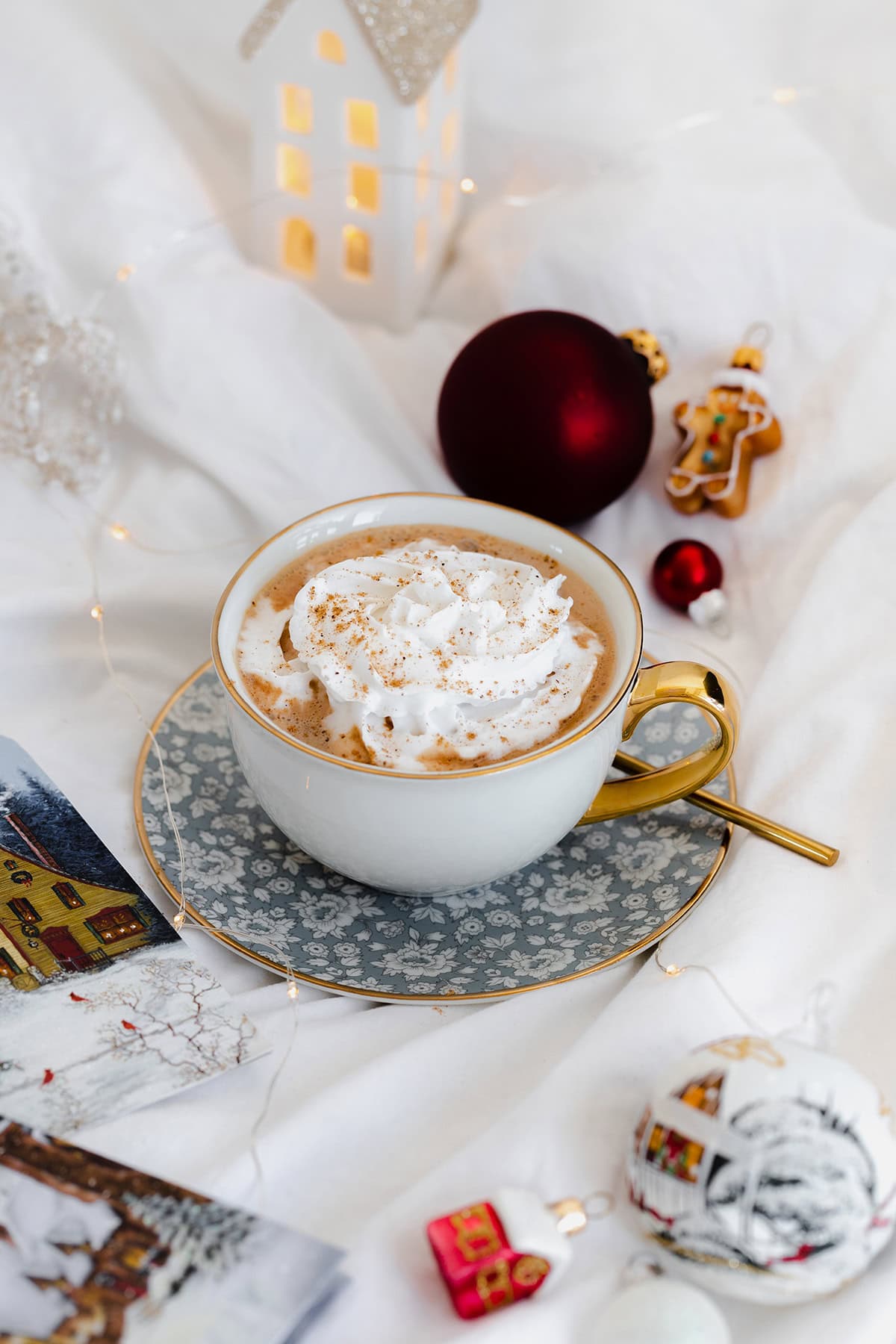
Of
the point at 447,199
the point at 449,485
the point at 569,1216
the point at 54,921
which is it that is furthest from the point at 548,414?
the point at 569,1216

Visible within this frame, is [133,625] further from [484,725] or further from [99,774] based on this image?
[484,725]

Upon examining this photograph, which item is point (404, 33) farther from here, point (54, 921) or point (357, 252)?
point (54, 921)

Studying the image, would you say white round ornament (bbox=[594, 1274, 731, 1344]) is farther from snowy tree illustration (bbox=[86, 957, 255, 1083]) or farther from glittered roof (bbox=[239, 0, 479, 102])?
glittered roof (bbox=[239, 0, 479, 102])

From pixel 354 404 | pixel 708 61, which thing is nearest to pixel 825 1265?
pixel 354 404

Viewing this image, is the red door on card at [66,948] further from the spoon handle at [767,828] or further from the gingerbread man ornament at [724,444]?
the gingerbread man ornament at [724,444]

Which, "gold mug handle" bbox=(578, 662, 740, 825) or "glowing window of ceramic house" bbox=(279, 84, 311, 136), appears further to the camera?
"glowing window of ceramic house" bbox=(279, 84, 311, 136)

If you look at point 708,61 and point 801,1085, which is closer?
point 801,1085

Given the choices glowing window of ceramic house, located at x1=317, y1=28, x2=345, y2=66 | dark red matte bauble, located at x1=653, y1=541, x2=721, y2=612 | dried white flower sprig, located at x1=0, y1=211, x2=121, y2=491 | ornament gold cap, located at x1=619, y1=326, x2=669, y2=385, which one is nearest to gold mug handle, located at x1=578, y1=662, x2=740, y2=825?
dark red matte bauble, located at x1=653, y1=541, x2=721, y2=612
